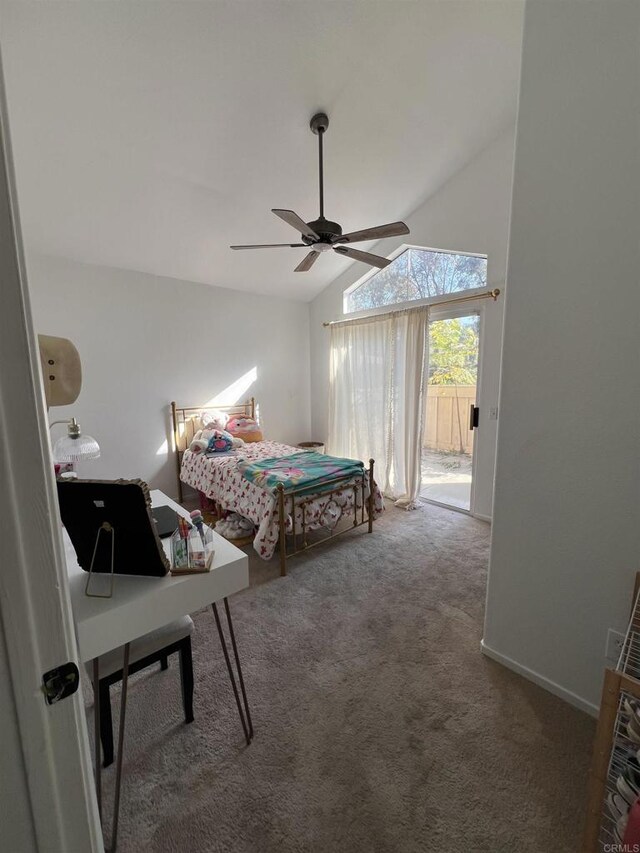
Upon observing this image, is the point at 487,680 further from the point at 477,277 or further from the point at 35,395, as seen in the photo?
the point at 477,277

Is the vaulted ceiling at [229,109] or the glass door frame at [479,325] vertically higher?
the vaulted ceiling at [229,109]

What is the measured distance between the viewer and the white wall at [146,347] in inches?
136

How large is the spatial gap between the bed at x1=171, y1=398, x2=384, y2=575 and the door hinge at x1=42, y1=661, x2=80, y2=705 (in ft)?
6.58

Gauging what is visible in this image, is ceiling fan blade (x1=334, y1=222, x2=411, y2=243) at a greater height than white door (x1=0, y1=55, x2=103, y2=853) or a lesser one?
greater

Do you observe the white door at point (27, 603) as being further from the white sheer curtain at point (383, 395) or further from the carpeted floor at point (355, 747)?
the white sheer curtain at point (383, 395)

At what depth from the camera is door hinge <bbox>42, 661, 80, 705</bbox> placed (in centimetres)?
61

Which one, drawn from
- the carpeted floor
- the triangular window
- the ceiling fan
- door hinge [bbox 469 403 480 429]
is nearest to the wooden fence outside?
door hinge [bbox 469 403 480 429]

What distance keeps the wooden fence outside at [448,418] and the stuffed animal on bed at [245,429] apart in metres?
2.00

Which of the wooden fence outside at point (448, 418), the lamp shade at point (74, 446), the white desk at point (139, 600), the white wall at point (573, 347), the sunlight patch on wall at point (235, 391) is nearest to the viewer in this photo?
the white desk at point (139, 600)

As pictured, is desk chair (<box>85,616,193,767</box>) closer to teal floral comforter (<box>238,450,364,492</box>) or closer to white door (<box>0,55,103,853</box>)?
white door (<box>0,55,103,853</box>)

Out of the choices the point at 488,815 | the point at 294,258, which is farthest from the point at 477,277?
the point at 488,815

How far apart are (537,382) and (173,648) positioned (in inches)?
74.7

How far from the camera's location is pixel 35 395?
58cm

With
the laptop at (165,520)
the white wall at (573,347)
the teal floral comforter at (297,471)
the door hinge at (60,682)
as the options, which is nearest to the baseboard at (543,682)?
the white wall at (573,347)
